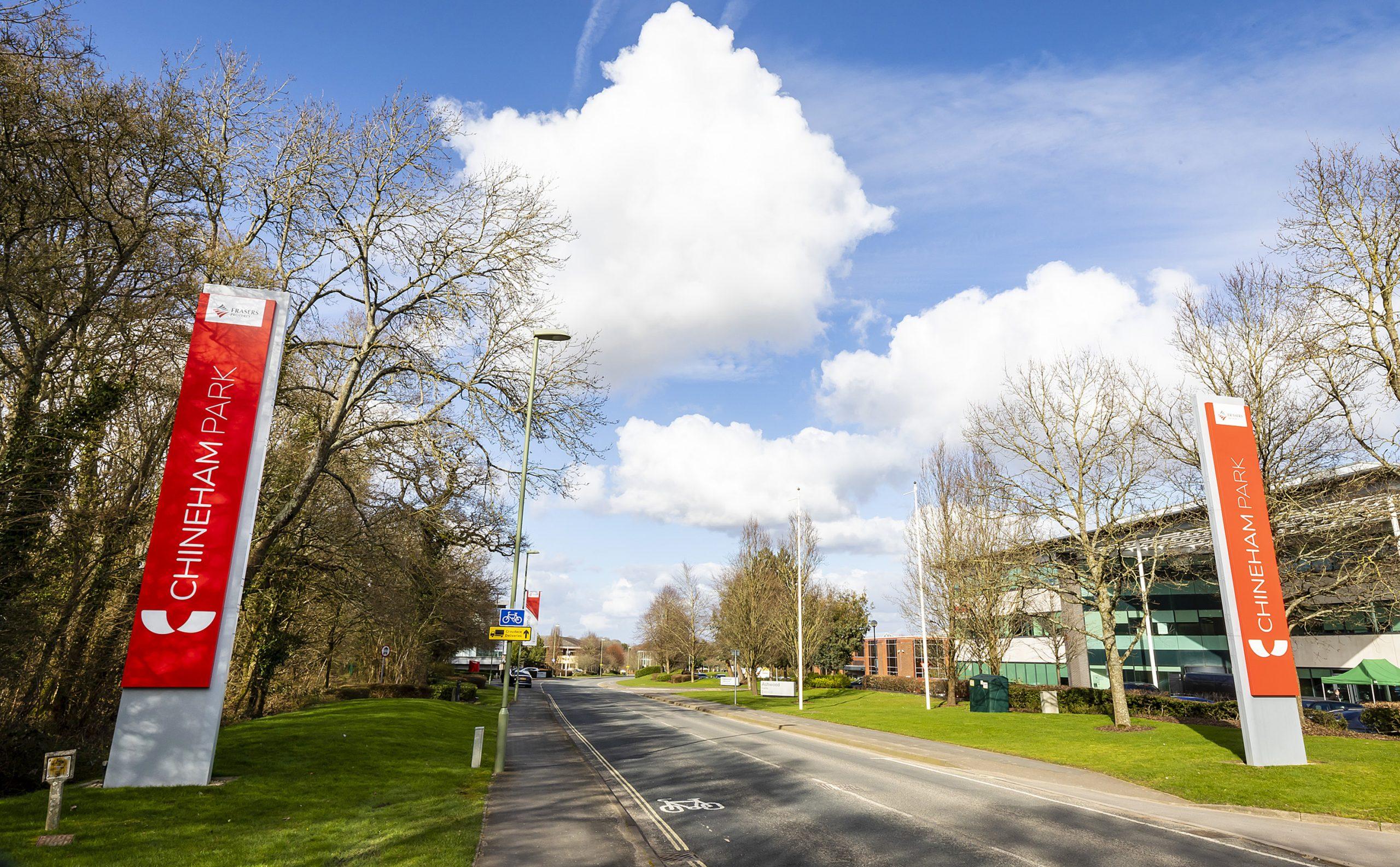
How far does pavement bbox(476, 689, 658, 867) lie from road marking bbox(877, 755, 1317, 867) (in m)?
8.19

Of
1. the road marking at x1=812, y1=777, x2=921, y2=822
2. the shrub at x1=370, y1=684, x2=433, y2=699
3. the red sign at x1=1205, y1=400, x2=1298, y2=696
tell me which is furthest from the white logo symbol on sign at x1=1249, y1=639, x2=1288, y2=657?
the shrub at x1=370, y1=684, x2=433, y2=699

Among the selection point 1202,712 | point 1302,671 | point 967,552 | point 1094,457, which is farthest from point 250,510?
point 1302,671

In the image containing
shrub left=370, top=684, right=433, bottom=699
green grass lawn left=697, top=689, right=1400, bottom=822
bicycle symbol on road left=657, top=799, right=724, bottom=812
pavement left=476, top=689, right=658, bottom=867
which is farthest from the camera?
shrub left=370, top=684, right=433, bottom=699

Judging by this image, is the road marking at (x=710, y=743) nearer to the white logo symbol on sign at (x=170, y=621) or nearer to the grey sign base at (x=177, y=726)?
the grey sign base at (x=177, y=726)

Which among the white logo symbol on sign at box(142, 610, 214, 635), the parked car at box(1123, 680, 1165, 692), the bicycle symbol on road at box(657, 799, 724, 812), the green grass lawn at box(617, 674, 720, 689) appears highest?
the white logo symbol on sign at box(142, 610, 214, 635)

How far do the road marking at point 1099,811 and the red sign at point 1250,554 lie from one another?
7624 mm

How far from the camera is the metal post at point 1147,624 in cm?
2730

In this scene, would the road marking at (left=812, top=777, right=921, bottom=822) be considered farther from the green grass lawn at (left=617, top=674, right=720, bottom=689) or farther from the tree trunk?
the green grass lawn at (left=617, top=674, right=720, bottom=689)

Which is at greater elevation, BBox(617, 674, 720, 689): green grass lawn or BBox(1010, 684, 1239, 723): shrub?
BBox(1010, 684, 1239, 723): shrub

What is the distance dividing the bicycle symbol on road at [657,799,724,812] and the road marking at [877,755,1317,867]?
6.35 m

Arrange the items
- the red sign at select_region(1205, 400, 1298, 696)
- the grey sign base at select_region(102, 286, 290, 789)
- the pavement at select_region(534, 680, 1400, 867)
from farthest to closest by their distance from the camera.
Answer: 1. the red sign at select_region(1205, 400, 1298, 696)
2. the grey sign base at select_region(102, 286, 290, 789)
3. the pavement at select_region(534, 680, 1400, 867)

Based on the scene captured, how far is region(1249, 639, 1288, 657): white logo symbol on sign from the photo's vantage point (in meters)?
18.1

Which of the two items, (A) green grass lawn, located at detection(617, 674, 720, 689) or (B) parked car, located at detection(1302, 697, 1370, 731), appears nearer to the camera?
(B) parked car, located at detection(1302, 697, 1370, 731)

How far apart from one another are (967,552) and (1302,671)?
23.7m
